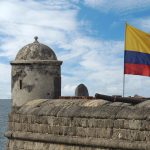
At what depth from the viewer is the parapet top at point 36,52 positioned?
13.5m

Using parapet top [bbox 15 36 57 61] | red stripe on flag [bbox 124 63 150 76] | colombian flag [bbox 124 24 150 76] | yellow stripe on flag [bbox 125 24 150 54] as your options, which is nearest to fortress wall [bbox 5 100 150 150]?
red stripe on flag [bbox 124 63 150 76]

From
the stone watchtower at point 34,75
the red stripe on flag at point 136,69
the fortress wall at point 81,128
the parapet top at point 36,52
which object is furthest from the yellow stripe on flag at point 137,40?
the parapet top at point 36,52

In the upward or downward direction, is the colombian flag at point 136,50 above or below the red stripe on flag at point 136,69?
above

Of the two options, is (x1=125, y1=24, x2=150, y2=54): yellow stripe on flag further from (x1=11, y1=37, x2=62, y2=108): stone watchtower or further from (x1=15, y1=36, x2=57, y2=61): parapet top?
(x1=15, y1=36, x2=57, y2=61): parapet top

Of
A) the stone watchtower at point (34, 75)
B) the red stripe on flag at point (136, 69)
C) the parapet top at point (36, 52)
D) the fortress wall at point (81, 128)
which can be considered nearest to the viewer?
the fortress wall at point (81, 128)

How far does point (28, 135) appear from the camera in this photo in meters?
10.9

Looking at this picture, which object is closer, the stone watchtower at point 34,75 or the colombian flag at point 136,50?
the colombian flag at point 136,50

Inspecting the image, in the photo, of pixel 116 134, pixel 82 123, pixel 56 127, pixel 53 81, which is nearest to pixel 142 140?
pixel 116 134

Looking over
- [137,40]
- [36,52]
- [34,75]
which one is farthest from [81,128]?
[36,52]

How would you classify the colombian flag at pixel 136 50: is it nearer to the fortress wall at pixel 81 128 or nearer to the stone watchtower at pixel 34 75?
the fortress wall at pixel 81 128

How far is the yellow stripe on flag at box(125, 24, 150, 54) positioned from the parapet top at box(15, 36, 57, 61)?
342 centimetres

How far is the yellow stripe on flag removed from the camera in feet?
35.2

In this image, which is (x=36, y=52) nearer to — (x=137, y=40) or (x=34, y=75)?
(x=34, y=75)

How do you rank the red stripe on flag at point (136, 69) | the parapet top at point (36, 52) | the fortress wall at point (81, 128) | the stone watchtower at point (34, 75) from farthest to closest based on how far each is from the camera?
1. the parapet top at point (36, 52)
2. the stone watchtower at point (34, 75)
3. the red stripe on flag at point (136, 69)
4. the fortress wall at point (81, 128)
